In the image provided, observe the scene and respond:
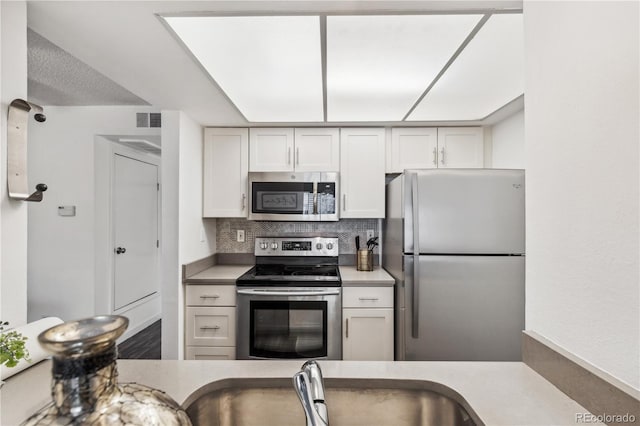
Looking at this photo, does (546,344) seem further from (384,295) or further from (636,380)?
(384,295)

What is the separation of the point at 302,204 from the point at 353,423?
2.00 m

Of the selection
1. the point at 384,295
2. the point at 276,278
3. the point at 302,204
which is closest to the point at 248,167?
the point at 302,204

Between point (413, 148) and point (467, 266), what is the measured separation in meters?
1.21

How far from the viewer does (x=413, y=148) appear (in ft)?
9.54

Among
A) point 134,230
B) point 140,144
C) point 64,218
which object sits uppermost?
point 140,144

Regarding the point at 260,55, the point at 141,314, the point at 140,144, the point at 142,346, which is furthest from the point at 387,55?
the point at 141,314

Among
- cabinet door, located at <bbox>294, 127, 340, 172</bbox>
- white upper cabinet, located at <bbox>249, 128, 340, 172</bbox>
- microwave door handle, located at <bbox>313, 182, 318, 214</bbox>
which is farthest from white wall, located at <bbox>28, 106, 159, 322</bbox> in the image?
microwave door handle, located at <bbox>313, 182, 318, 214</bbox>

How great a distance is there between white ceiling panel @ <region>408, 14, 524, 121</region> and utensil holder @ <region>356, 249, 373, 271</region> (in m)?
1.21

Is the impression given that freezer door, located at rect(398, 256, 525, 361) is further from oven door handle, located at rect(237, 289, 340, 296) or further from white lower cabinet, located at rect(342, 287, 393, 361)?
oven door handle, located at rect(237, 289, 340, 296)

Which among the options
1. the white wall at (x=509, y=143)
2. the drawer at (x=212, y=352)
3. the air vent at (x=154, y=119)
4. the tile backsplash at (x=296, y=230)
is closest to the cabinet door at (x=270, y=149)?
the tile backsplash at (x=296, y=230)

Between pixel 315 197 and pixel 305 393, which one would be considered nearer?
pixel 305 393

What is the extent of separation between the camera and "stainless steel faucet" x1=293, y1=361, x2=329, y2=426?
0.64 m

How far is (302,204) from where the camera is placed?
283cm

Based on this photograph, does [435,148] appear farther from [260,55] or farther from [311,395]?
[311,395]
